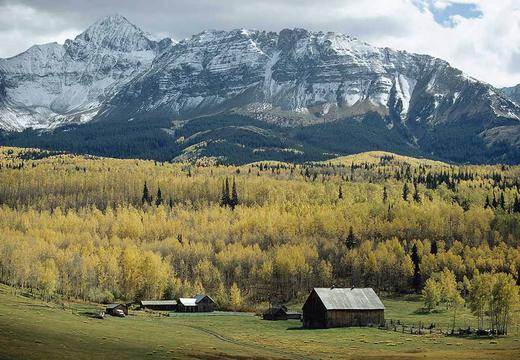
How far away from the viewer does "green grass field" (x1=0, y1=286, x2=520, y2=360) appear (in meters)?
96.4

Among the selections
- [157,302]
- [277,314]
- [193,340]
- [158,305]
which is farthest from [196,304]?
[193,340]

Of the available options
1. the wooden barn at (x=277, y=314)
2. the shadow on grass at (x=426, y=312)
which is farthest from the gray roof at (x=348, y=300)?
the shadow on grass at (x=426, y=312)

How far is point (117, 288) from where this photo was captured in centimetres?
19900

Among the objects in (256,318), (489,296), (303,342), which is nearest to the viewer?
(303,342)

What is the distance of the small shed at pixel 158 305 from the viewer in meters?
177

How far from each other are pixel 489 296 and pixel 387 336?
75.3 ft

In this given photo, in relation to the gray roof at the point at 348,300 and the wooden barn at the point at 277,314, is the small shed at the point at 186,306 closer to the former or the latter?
the wooden barn at the point at 277,314

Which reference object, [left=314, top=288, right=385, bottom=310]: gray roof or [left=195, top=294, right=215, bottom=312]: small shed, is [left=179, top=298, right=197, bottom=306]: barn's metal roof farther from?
[left=314, top=288, right=385, bottom=310]: gray roof

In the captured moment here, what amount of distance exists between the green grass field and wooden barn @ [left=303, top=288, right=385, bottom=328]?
14.1ft

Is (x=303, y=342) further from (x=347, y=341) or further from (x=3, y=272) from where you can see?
(x=3, y=272)

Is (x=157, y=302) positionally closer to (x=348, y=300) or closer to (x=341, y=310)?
(x=348, y=300)

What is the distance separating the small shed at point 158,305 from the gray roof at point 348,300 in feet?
124

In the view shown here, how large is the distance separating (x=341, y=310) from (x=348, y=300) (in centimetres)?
355

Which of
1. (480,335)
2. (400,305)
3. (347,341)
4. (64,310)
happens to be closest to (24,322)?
(64,310)
